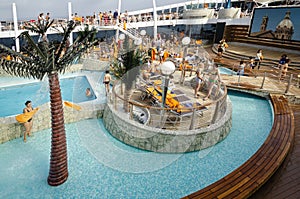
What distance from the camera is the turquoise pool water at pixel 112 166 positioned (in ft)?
13.5

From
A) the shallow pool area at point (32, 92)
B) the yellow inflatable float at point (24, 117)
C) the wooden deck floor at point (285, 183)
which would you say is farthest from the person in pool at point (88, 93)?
the wooden deck floor at point (285, 183)

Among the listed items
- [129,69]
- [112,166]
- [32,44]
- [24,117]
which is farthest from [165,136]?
[24,117]

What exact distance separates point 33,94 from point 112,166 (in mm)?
6917

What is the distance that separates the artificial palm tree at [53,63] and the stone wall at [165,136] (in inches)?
69.1

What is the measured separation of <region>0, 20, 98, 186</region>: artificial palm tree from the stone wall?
1.76 meters

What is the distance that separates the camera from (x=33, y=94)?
9.74 meters

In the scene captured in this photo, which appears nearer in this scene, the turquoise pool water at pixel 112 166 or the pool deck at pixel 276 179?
the pool deck at pixel 276 179

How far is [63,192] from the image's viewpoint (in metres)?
4.06

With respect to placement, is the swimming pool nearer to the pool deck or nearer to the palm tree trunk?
the palm tree trunk

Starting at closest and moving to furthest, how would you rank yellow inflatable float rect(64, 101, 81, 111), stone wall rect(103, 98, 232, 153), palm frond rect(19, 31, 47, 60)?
palm frond rect(19, 31, 47, 60), stone wall rect(103, 98, 232, 153), yellow inflatable float rect(64, 101, 81, 111)

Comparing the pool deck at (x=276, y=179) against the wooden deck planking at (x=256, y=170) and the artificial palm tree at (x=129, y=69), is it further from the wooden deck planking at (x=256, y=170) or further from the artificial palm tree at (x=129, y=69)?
the artificial palm tree at (x=129, y=69)

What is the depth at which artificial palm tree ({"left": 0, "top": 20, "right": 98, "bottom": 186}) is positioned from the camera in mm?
3531

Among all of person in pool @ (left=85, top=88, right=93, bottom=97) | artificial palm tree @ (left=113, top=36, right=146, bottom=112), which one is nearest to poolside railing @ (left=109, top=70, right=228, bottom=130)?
artificial palm tree @ (left=113, top=36, right=146, bottom=112)

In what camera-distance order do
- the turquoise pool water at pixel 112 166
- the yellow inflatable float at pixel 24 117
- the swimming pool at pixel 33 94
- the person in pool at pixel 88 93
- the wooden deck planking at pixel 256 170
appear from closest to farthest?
1. the wooden deck planking at pixel 256 170
2. the turquoise pool water at pixel 112 166
3. the yellow inflatable float at pixel 24 117
4. the person in pool at pixel 88 93
5. the swimming pool at pixel 33 94
